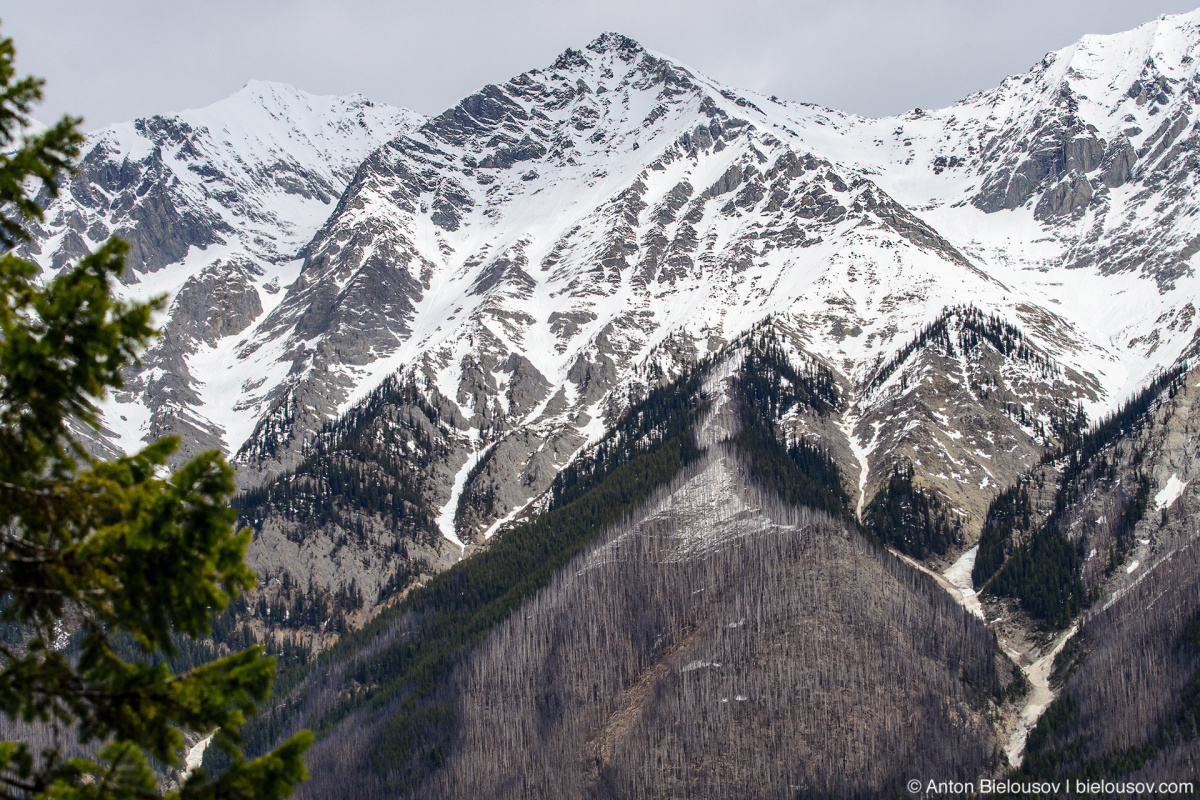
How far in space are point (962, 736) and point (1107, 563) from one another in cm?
4592

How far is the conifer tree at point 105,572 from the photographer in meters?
14.0

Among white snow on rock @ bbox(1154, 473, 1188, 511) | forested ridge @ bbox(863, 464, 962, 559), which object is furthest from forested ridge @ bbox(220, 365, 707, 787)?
white snow on rock @ bbox(1154, 473, 1188, 511)

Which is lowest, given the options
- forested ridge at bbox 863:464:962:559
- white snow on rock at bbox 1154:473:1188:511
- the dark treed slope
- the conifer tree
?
the conifer tree

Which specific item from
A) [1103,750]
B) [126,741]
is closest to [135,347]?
[126,741]

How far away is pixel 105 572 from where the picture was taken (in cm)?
1430

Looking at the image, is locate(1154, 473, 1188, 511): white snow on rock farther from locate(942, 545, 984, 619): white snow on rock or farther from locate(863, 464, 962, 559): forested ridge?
locate(863, 464, 962, 559): forested ridge

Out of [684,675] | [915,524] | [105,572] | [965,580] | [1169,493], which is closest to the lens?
[105,572]

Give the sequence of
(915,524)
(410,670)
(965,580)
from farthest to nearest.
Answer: (915,524) < (965,580) < (410,670)

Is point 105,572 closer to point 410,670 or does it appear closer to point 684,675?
point 684,675

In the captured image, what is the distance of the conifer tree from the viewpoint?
14.0 m

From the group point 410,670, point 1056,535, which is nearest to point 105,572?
point 410,670

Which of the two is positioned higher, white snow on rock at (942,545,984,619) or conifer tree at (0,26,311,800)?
white snow on rock at (942,545,984,619)

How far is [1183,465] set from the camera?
579 feet

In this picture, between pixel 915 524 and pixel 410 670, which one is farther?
pixel 915 524
